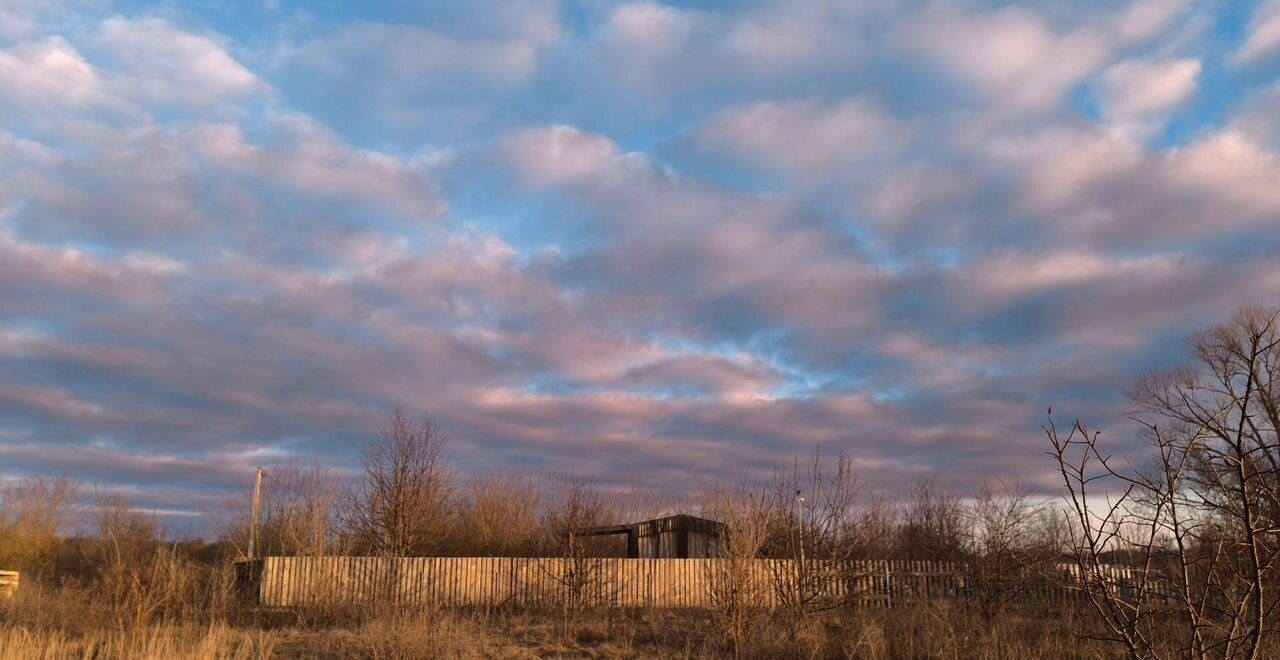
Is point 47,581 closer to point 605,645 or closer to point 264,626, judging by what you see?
point 264,626

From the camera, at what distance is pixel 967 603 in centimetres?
1970

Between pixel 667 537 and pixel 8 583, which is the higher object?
pixel 667 537

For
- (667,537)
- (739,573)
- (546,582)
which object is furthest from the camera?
(667,537)

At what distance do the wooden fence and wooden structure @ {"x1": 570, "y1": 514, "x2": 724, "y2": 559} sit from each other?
188 inches

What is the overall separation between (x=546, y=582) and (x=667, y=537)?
31.3 feet

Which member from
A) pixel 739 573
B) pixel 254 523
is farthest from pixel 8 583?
pixel 739 573

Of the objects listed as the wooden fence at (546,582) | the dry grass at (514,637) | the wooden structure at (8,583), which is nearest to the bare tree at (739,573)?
the dry grass at (514,637)

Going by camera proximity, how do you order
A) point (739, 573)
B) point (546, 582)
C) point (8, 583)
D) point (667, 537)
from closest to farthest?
1. point (739, 573)
2. point (546, 582)
3. point (8, 583)
4. point (667, 537)

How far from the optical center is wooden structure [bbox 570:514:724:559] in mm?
31219

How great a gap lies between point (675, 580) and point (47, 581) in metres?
23.7

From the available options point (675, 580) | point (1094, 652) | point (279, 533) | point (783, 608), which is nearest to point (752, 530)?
point (783, 608)

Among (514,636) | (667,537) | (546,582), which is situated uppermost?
(667,537)

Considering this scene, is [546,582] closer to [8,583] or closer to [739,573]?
[739,573]

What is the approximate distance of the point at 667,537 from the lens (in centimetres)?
3300
